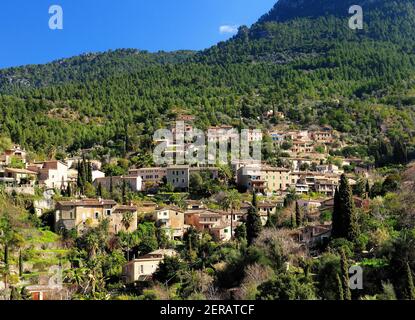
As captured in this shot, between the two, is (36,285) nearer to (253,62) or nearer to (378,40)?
(253,62)

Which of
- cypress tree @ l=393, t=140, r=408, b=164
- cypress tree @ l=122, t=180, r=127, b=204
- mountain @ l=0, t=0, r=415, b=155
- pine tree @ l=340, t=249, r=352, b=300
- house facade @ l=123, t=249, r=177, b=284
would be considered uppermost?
mountain @ l=0, t=0, r=415, b=155

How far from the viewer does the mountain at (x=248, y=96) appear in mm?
84750

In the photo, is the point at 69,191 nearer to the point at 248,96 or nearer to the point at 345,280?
the point at 345,280

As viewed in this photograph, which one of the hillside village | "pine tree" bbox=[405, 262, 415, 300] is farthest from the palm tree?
"pine tree" bbox=[405, 262, 415, 300]

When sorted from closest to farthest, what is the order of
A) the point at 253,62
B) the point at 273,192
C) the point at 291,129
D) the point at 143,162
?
the point at 273,192
the point at 143,162
the point at 291,129
the point at 253,62

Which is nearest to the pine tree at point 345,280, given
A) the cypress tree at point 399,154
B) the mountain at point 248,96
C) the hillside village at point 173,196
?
the hillside village at point 173,196

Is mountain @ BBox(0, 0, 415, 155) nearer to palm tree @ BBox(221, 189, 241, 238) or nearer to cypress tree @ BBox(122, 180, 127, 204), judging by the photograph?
cypress tree @ BBox(122, 180, 127, 204)

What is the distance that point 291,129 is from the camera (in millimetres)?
97438

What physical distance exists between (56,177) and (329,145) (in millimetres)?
44347

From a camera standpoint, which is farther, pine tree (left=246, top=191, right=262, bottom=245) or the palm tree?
the palm tree

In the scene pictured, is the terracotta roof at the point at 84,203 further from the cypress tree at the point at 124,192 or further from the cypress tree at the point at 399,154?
the cypress tree at the point at 399,154

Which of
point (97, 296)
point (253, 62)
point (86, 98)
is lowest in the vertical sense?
point (97, 296)

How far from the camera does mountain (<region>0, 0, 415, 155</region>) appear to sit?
84.8m
